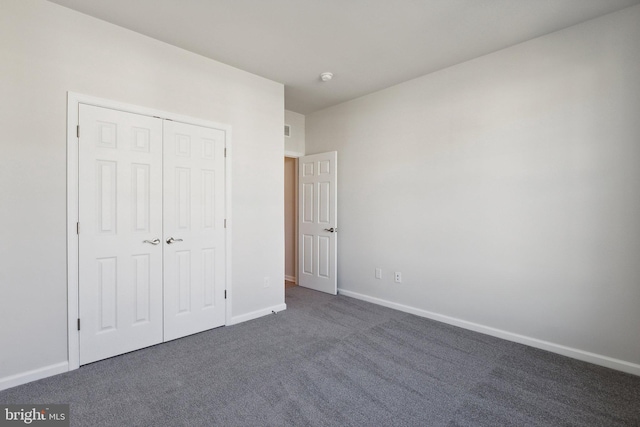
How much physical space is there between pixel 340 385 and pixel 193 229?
6.42 feet

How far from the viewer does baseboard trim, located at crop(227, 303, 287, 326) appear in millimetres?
3350

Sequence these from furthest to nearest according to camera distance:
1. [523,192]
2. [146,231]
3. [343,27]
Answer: [523,192] → [146,231] → [343,27]

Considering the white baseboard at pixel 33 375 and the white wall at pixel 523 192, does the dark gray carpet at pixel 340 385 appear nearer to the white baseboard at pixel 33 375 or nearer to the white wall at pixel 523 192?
the white baseboard at pixel 33 375

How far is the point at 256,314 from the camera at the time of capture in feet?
11.6

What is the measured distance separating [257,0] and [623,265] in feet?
11.3

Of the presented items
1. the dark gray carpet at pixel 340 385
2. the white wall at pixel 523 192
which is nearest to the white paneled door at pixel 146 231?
the dark gray carpet at pixel 340 385

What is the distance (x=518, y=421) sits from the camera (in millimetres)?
1819

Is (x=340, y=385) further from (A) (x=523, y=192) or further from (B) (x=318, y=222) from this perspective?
(B) (x=318, y=222)

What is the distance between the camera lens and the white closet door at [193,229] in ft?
9.49

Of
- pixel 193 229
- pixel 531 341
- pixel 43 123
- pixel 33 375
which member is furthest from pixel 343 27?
pixel 33 375

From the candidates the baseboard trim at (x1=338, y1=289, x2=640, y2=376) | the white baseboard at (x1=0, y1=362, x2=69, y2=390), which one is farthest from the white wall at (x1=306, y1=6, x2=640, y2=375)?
the white baseboard at (x1=0, y1=362, x2=69, y2=390)

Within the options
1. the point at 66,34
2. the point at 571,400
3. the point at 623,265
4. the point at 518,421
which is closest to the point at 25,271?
the point at 66,34

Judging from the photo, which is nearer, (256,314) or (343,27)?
(343,27)

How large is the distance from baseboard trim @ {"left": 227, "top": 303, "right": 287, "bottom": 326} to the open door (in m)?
0.95
